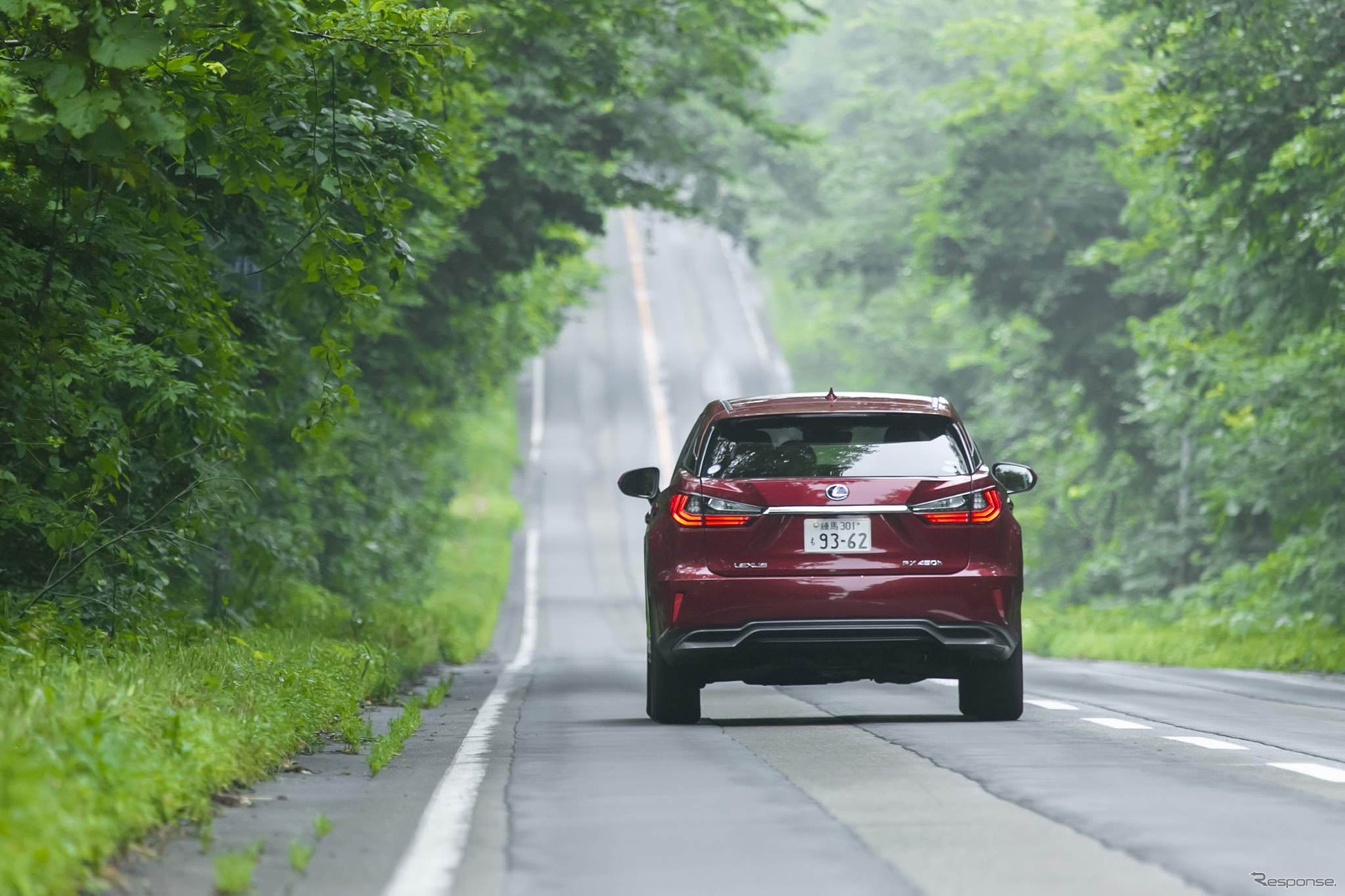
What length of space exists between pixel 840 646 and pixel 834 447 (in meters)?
1.10

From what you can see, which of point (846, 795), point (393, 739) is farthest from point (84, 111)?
point (846, 795)

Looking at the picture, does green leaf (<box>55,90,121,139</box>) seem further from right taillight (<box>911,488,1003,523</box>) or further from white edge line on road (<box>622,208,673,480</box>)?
white edge line on road (<box>622,208,673,480</box>)

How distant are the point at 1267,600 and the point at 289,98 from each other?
67.9 feet

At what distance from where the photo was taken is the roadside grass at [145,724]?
6551mm

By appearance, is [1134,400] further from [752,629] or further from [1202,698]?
[752,629]

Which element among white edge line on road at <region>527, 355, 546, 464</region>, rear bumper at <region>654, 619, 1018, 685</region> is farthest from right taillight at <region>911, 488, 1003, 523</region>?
white edge line on road at <region>527, 355, 546, 464</region>

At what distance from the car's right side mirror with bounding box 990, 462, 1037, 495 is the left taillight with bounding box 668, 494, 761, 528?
172 centimetres

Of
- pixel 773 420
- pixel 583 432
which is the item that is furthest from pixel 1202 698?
pixel 583 432

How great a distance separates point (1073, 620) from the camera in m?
→ 38.5

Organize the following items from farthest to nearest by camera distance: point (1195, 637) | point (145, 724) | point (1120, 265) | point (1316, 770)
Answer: point (1120, 265) < point (1195, 637) < point (1316, 770) < point (145, 724)

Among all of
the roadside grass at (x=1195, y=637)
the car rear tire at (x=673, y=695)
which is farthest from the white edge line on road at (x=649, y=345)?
the car rear tire at (x=673, y=695)

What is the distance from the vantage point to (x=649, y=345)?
308 feet

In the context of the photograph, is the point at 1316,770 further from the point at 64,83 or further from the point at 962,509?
the point at 64,83

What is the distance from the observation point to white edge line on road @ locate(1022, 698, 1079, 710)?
15.4 meters
